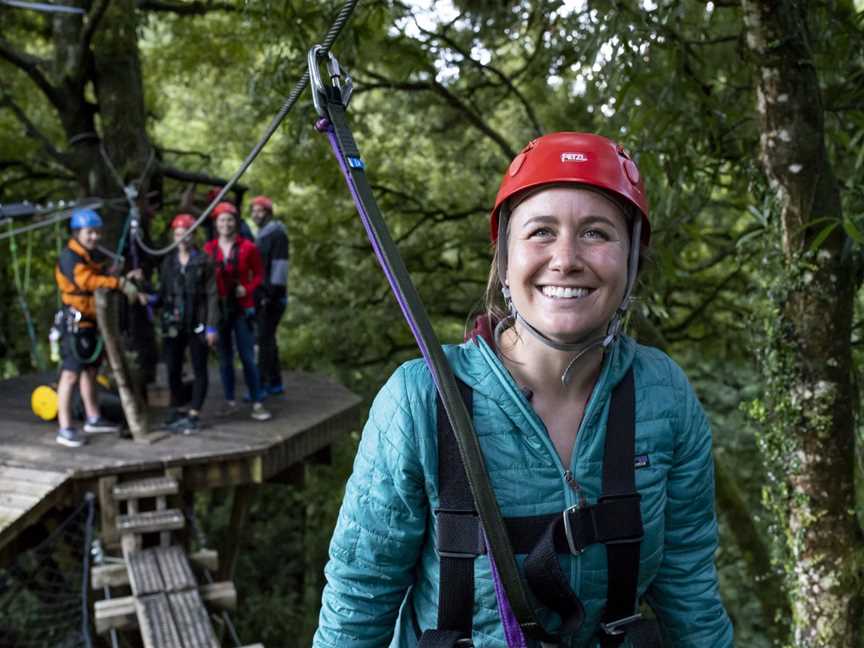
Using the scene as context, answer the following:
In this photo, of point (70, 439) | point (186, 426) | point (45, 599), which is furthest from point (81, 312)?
point (45, 599)

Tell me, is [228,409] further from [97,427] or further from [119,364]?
[119,364]

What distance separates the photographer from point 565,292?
5.33 ft

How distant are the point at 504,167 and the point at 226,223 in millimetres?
4855

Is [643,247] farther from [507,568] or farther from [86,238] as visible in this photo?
[86,238]

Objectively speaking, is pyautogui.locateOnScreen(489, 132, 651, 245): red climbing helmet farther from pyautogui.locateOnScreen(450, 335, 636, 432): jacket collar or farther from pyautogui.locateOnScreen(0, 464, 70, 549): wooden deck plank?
pyautogui.locateOnScreen(0, 464, 70, 549): wooden deck plank

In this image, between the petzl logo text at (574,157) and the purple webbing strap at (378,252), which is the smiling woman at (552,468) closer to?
the petzl logo text at (574,157)

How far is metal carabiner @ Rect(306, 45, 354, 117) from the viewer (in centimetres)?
158

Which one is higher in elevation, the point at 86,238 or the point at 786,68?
the point at 786,68

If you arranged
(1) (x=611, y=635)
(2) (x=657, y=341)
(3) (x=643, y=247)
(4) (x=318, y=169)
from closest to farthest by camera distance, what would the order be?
(1) (x=611, y=635) < (3) (x=643, y=247) < (2) (x=657, y=341) < (4) (x=318, y=169)

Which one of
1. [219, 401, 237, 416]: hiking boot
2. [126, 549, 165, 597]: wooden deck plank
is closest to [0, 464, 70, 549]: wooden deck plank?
[126, 549, 165, 597]: wooden deck plank

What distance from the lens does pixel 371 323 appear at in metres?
10.6

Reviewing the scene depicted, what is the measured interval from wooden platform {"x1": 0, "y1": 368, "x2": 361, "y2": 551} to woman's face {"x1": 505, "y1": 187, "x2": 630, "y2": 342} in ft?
16.5

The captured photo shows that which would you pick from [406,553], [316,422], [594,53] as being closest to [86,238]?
[316,422]

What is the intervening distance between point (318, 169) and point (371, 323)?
2.16m
